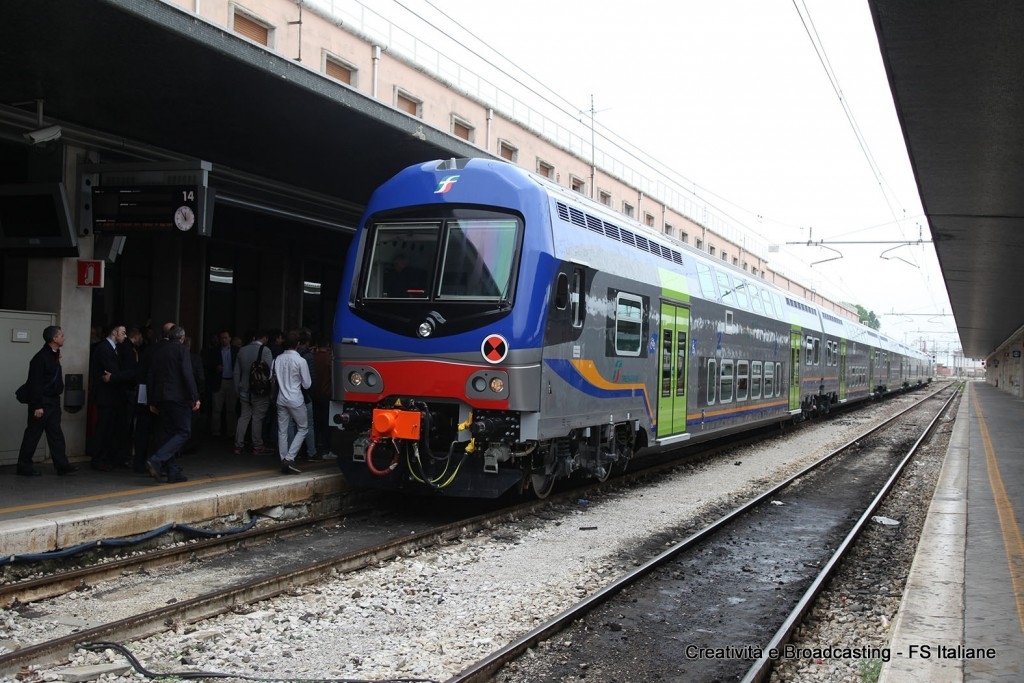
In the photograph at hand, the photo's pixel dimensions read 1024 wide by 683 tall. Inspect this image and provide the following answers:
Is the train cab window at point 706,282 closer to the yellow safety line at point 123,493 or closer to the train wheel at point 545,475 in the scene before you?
the train wheel at point 545,475

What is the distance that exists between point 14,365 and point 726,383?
1059cm

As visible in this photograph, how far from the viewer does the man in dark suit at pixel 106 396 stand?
9664 millimetres

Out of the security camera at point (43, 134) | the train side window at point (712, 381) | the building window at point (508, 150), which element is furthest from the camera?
the building window at point (508, 150)

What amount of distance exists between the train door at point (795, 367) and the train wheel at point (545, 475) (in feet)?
39.3

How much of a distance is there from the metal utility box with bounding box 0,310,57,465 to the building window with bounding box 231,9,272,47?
388 inches

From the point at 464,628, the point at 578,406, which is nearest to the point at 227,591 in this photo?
the point at 464,628

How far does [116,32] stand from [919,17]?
6.32 metres

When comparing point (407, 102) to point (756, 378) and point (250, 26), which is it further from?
point (756, 378)

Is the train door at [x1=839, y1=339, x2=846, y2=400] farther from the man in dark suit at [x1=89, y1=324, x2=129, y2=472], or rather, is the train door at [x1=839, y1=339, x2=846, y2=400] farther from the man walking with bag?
the man in dark suit at [x1=89, y1=324, x2=129, y2=472]

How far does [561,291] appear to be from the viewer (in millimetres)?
8820

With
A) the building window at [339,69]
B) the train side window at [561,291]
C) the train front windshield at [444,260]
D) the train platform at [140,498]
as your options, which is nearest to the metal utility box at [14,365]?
the train platform at [140,498]

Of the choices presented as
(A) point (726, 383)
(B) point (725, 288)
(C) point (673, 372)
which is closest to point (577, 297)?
(C) point (673, 372)

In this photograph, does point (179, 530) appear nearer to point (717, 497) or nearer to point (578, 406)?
point (578, 406)

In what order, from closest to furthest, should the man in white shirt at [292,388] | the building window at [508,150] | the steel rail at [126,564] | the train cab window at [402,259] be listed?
the steel rail at [126,564] < the train cab window at [402,259] < the man in white shirt at [292,388] < the building window at [508,150]
